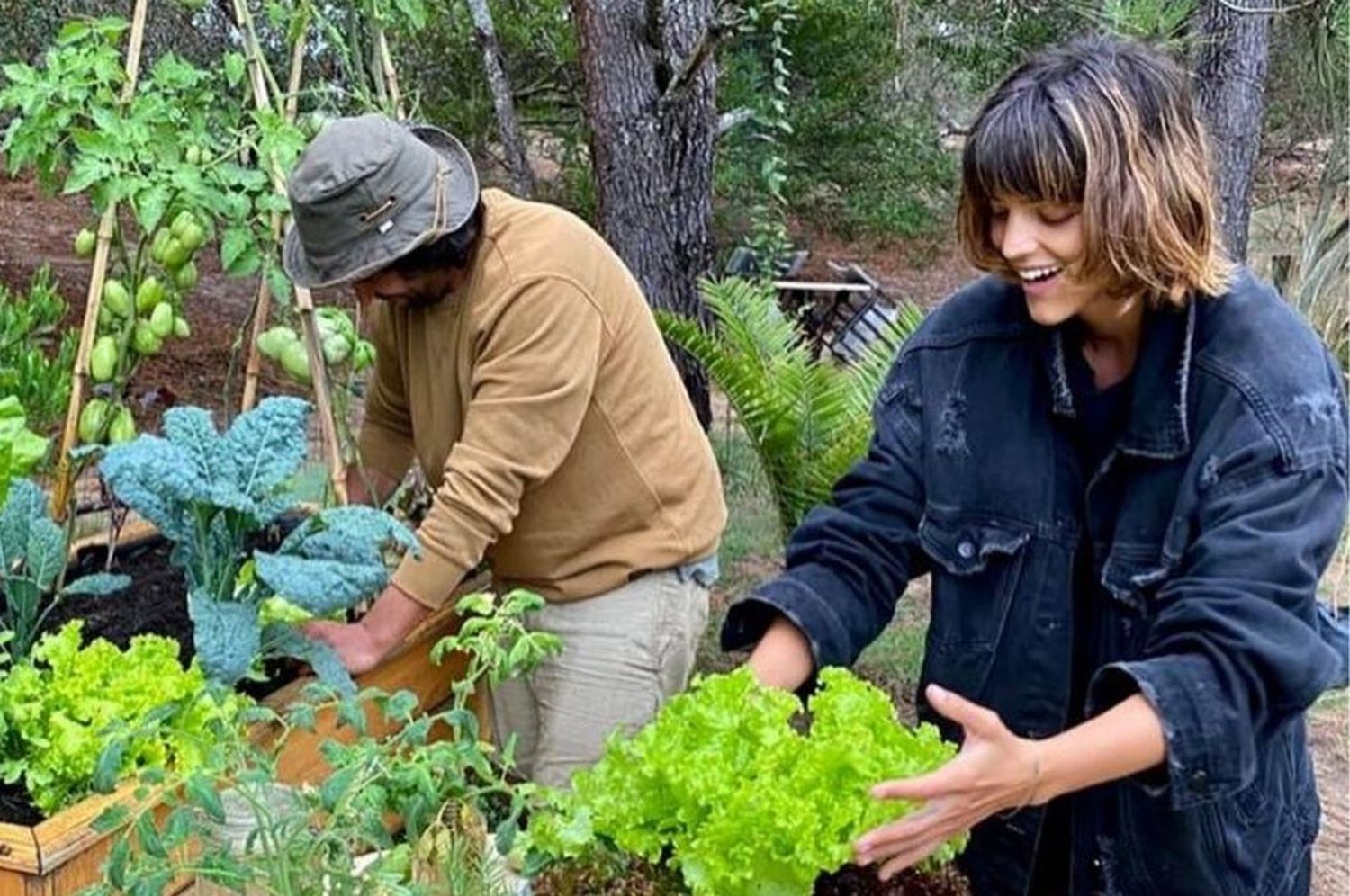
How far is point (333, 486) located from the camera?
236cm

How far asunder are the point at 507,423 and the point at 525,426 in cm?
3

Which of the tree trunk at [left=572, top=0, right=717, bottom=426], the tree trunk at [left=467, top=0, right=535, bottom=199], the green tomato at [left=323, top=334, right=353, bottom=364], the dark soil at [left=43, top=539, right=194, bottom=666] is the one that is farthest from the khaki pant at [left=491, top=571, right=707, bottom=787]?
the tree trunk at [left=467, top=0, right=535, bottom=199]

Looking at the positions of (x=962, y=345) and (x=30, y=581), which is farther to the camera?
(x=30, y=581)

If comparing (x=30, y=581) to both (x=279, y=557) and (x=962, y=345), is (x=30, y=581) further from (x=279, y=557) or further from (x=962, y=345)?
(x=962, y=345)

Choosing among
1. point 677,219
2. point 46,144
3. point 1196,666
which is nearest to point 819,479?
point 677,219

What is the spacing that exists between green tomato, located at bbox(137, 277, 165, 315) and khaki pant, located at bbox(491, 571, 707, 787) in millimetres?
851

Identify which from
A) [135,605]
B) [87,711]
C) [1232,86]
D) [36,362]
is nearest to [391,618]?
[87,711]

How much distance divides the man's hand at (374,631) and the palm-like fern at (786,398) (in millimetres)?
2418

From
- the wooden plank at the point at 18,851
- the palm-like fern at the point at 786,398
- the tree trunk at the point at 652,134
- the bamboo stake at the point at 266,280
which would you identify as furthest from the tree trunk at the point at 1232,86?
the wooden plank at the point at 18,851

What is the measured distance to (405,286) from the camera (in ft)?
7.11

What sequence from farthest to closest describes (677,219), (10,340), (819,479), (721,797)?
(677,219) → (819,479) → (10,340) → (721,797)

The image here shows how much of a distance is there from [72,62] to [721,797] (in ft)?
5.64

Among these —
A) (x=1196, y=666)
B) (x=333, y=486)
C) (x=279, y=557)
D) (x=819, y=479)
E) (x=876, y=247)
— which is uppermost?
(x=1196, y=666)

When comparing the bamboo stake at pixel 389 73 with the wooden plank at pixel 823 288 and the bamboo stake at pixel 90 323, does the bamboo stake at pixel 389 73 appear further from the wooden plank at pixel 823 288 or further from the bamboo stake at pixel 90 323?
the wooden plank at pixel 823 288
